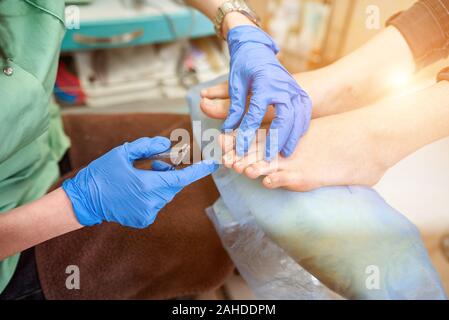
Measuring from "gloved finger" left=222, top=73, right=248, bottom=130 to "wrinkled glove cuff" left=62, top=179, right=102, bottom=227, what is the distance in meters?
0.27

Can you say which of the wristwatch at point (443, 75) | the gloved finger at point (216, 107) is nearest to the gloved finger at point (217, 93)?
the gloved finger at point (216, 107)

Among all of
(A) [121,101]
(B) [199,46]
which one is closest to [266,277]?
(A) [121,101]

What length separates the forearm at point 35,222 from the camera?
0.55 meters

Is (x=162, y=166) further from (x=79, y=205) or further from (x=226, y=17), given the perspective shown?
(x=226, y=17)

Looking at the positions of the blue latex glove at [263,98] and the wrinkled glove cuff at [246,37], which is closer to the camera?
the blue latex glove at [263,98]

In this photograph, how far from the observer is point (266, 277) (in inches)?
28.9

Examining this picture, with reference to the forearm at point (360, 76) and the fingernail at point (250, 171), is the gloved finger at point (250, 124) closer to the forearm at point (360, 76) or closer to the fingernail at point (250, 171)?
the fingernail at point (250, 171)

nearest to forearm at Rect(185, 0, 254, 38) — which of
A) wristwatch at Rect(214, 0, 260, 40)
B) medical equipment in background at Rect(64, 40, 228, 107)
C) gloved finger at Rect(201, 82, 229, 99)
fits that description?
wristwatch at Rect(214, 0, 260, 40)

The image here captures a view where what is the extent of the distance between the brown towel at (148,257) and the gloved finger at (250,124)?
227 millimetres

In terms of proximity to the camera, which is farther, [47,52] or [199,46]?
[199,46]

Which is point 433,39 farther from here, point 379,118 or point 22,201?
point 22,201

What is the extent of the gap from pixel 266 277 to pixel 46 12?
678 millimetres

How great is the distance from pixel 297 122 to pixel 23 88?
0.48 metres

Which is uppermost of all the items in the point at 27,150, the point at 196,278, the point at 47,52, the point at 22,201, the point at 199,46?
the point at 199,46
